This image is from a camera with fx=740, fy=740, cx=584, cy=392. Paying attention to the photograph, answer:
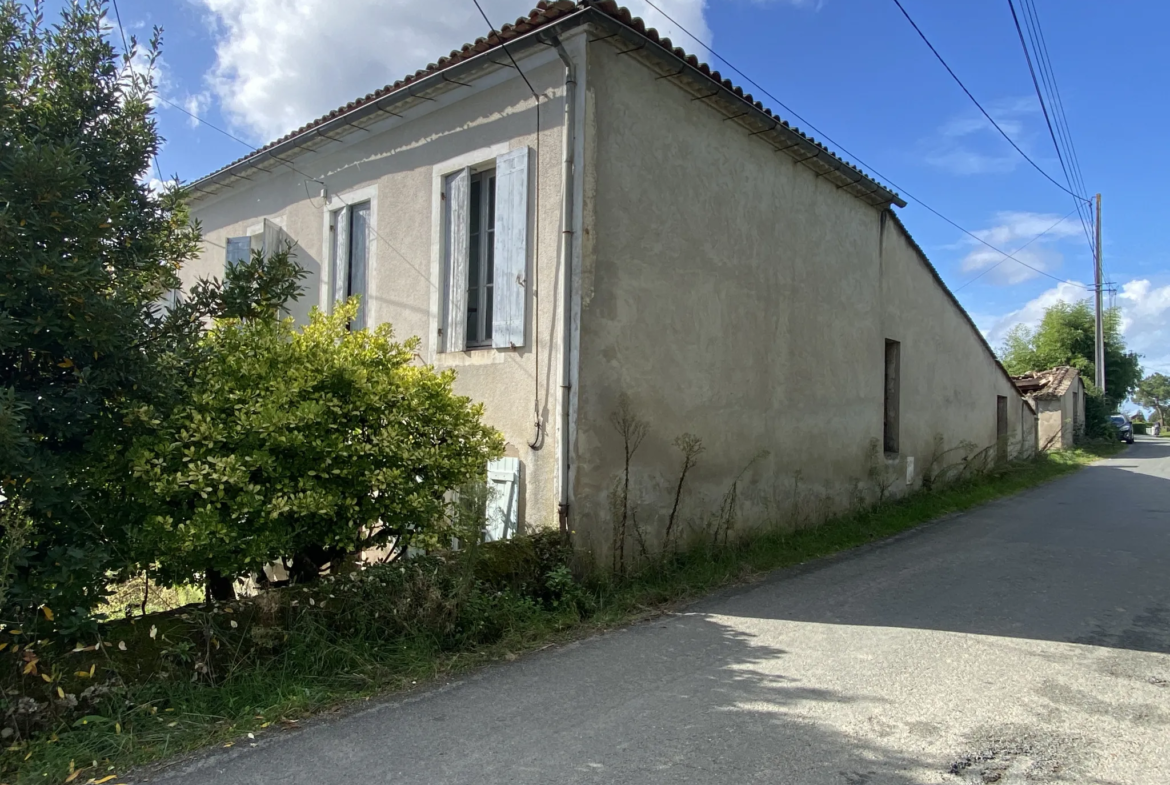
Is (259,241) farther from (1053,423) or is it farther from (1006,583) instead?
(1053,423)

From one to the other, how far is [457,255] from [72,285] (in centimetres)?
436

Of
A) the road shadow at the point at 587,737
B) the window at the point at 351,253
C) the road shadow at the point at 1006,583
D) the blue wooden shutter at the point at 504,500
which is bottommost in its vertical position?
the road shadow at the point at 587,737

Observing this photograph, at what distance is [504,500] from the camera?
707cm

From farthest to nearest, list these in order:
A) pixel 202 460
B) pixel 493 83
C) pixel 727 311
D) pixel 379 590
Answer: pixel 727 311, pixel 493 83, pixel 379 590, pixel 202 460

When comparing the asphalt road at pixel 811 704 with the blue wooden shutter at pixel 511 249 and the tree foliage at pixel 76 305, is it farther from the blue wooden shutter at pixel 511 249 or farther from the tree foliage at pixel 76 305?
the blue wooden shutter at pixel 511 249

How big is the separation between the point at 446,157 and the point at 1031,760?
23.6ft

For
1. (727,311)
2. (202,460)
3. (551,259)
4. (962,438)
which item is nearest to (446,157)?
(551,259)

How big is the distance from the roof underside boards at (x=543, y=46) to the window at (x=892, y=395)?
3.02 m

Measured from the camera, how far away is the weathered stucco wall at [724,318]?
6.95m

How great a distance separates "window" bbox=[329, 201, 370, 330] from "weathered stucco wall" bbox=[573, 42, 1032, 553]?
3.73 metres

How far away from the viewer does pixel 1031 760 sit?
364cm

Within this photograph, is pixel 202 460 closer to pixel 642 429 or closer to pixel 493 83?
pixel 642 429

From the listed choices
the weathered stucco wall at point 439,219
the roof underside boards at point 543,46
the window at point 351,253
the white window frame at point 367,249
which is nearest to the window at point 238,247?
the weathered stucco wall at point 439,219

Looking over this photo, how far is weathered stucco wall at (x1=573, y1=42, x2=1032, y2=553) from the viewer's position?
6949mm
